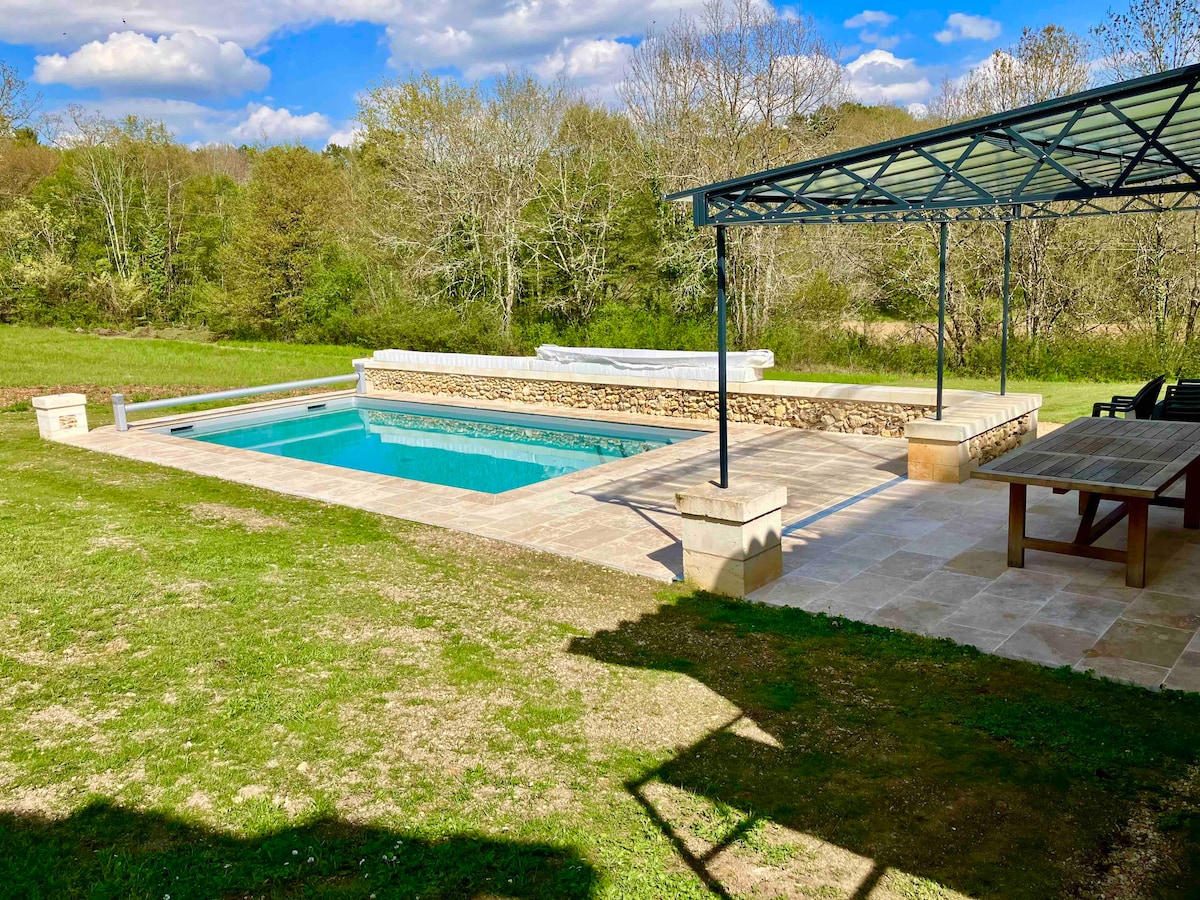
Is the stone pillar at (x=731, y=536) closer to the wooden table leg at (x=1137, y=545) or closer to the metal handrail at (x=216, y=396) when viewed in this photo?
the wooden table leg at (x=1137, y=545)

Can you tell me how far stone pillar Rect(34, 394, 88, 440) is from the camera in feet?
38.8

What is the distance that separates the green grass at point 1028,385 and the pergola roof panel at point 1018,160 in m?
4.61

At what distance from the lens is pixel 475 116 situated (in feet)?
65.5

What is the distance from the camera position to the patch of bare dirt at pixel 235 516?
750cm

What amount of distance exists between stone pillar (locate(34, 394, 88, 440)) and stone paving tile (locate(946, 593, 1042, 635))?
1144cm

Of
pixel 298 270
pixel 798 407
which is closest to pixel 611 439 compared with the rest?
pixel 798 407

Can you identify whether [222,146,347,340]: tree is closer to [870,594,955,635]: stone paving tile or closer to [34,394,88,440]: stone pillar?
[34,394,88,440]: stone pillar

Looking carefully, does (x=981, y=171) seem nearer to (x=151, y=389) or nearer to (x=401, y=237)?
(x=151, y=389)

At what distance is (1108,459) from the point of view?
18.6 feet

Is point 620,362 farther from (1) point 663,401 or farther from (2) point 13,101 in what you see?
(2) point 13,101

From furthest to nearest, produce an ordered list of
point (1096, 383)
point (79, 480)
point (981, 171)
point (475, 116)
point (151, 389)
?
point (475, 116), point (151, 389), point (1096, 383), point (79, 480), point (981, 171)

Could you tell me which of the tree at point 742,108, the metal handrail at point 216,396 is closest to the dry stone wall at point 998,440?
the tree at point 742,108

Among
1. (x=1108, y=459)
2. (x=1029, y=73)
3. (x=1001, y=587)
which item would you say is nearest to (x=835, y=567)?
(x=1001, y=587)

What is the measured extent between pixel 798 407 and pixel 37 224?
103ft
